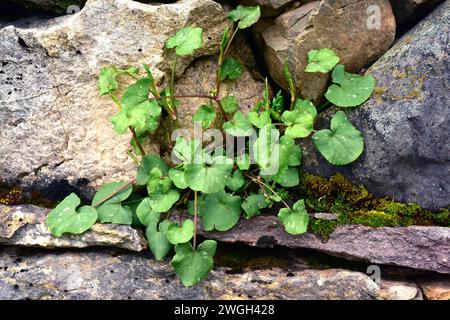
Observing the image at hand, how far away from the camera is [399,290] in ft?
11.3

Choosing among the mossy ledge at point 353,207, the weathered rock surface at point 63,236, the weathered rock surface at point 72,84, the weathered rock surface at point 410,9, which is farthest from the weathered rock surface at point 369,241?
the weathered rock surface at point 410,9

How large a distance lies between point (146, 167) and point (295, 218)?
108 centimetres

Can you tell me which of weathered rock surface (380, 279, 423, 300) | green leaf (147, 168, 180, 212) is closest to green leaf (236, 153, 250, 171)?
green leaf (147, 168, 180, 212)

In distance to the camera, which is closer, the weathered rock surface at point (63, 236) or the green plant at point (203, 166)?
the green plant at point (203, 166)

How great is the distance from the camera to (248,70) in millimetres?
4164

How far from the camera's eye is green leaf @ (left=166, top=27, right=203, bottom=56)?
343 centimetres

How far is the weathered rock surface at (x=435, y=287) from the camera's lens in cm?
348

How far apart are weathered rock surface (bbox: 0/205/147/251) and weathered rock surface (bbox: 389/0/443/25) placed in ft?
8.32

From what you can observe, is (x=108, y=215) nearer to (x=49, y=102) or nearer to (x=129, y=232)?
(x=129, y=232)

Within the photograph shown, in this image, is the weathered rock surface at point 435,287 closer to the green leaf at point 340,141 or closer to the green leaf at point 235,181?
the green leaf at point 340,141

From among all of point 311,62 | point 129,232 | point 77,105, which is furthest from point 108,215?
point 311,62

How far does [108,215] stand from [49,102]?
36.3 inches

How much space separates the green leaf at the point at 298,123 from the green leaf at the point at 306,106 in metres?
0.17

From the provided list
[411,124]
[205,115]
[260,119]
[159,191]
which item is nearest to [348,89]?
[411,124]
